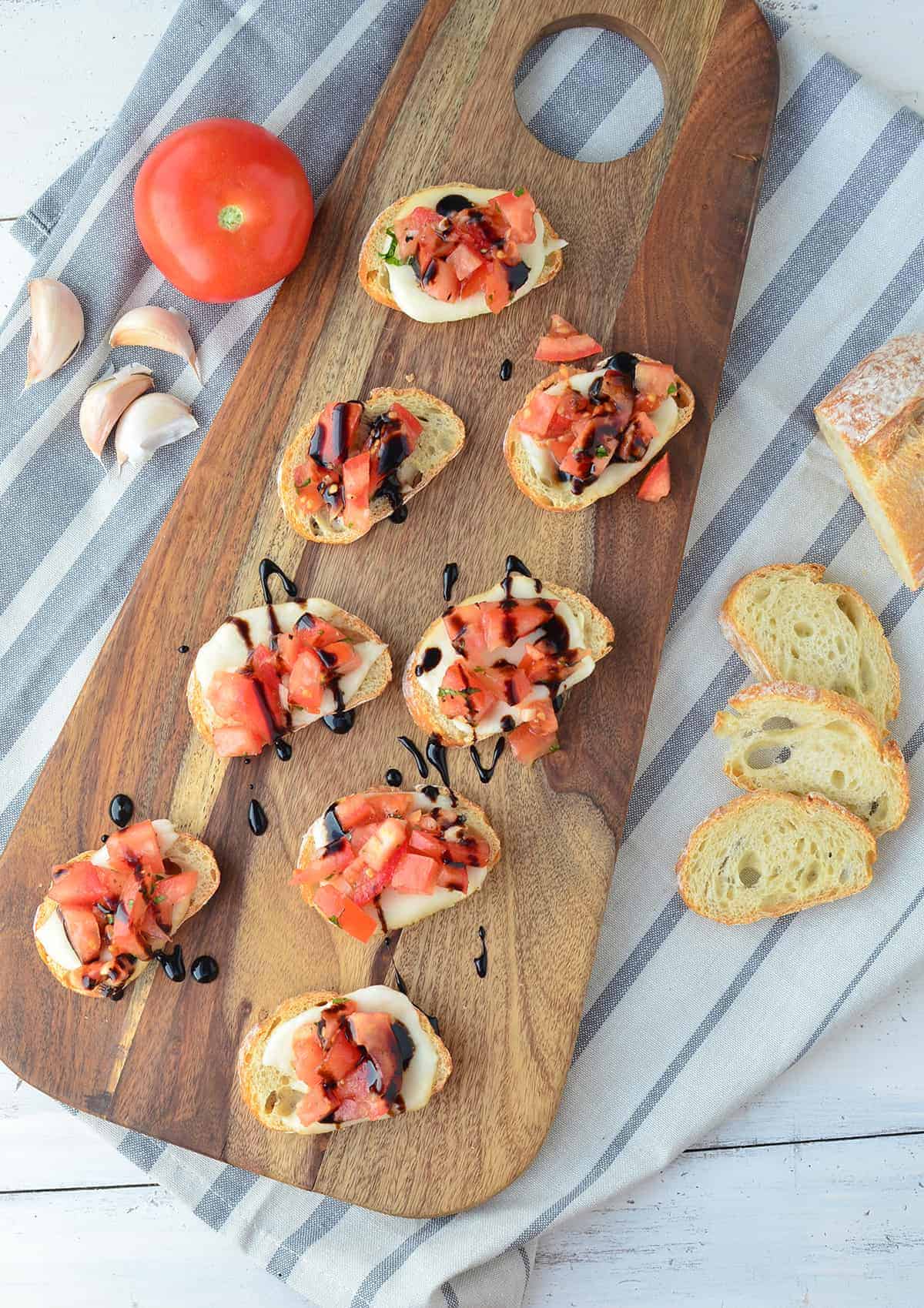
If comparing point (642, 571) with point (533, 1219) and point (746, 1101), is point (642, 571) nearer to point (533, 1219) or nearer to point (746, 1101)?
point (746, 1101)

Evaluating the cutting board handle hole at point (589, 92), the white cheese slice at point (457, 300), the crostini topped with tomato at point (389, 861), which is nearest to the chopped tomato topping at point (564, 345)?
the white cheese slice at point (457, 300)

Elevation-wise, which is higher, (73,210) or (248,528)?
(73,210)

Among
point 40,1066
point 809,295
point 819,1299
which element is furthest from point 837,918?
point 40,1066

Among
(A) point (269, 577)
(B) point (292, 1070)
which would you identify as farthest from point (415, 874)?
(A) point (269, 577)

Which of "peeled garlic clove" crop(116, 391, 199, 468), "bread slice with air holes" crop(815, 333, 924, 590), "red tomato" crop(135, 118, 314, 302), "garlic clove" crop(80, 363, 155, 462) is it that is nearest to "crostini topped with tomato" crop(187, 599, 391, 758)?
"peeled garlic clove" crop(116, 391, 199, 468)

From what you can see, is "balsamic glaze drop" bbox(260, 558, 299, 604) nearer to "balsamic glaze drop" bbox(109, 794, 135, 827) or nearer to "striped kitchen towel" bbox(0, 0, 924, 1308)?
"striped kitchen towel" bbox(0, 0, 924, 1308)
